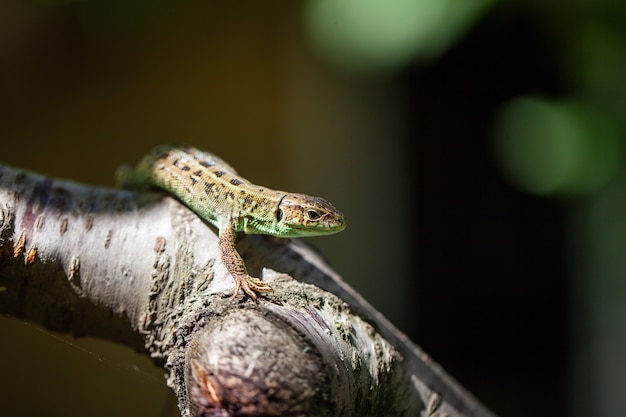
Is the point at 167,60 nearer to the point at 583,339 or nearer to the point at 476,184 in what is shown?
the point at 476,184

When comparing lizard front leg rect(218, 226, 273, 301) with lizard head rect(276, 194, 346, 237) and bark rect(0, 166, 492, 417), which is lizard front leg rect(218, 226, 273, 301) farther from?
lizard head rect(276, 194, 346, 237)

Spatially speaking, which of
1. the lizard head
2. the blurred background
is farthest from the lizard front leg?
the blurred background

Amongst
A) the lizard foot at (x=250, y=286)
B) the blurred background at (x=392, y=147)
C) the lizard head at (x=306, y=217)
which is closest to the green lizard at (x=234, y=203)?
the lizard head at (x=306, y=217)

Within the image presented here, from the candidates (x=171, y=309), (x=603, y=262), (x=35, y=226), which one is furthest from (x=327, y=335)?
(x=603, y=262)

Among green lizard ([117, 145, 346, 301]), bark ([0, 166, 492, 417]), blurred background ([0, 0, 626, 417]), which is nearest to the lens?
bark ([0, 166, 492, 417])

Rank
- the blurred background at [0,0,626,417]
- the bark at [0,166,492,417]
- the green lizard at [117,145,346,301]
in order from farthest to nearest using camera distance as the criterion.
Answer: the blurred background at [0,0,626,417] → the green lizard at [117,145,346,301] → the bark at [0,166,492,417]

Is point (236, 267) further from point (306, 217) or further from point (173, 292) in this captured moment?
point (306, 217)
